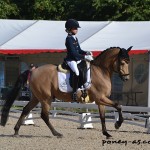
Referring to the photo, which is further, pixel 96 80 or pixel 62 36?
pixel 62 36

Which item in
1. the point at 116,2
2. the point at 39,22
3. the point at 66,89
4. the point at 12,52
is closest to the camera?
the point at 66,89

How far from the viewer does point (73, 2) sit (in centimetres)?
3822

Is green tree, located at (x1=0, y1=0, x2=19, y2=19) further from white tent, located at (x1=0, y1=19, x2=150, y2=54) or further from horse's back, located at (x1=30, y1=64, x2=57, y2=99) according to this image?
horse's back, located at (x1=30, y1=64, x2=57, y2=99)

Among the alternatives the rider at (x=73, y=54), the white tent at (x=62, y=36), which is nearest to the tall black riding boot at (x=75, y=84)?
the rider at (x=73, y=54)

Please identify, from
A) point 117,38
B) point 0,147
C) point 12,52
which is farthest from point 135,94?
point 0,147

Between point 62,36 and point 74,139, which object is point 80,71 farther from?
point 62,36

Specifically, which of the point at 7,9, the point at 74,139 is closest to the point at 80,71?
the point at 74,139

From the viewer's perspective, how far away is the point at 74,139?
1305cm

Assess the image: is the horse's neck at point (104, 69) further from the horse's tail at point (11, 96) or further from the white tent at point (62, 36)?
the white tent at point (62, 36)

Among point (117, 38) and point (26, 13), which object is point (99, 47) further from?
point (26, 13)

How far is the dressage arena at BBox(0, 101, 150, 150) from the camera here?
11.6 metres

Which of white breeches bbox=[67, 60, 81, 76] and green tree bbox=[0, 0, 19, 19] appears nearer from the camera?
white breeches bbox=[67, 60, 81, 76]

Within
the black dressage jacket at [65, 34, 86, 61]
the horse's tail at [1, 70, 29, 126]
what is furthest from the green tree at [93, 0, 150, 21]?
the black dressage jacket at [65, 34, 86, 61]

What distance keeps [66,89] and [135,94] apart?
11.0m
